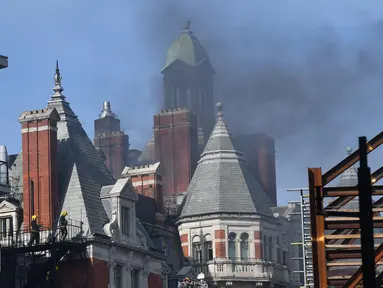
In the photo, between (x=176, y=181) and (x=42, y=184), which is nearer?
(x=42, y=184)

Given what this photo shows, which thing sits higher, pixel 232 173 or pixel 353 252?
pixel 232 173

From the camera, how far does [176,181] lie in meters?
88.9

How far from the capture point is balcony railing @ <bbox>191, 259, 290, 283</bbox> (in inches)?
3196

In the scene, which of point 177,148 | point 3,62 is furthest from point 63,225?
point 177,148

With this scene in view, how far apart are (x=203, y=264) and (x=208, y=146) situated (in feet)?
26.0

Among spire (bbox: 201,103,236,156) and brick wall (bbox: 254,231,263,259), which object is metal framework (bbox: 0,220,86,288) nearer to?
brick wall (bbox: 254,231,263,259)

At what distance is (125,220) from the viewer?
2788 inches

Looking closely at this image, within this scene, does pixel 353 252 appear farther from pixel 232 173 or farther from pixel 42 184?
pixel 232 173

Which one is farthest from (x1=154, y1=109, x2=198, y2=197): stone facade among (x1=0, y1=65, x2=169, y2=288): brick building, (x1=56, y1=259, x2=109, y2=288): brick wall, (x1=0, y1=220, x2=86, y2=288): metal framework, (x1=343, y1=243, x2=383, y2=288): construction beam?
(x1=343, y1=243, x2=383, y2=288): construction beam

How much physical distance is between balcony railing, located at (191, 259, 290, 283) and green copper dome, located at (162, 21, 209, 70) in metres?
23.9

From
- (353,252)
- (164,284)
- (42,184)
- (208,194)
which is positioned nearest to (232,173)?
(208,194)

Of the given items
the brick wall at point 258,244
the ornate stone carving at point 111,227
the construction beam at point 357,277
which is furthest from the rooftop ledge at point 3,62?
the brick wall at point 258,244

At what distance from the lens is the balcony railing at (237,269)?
266ft

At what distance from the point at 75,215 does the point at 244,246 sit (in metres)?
16.0
